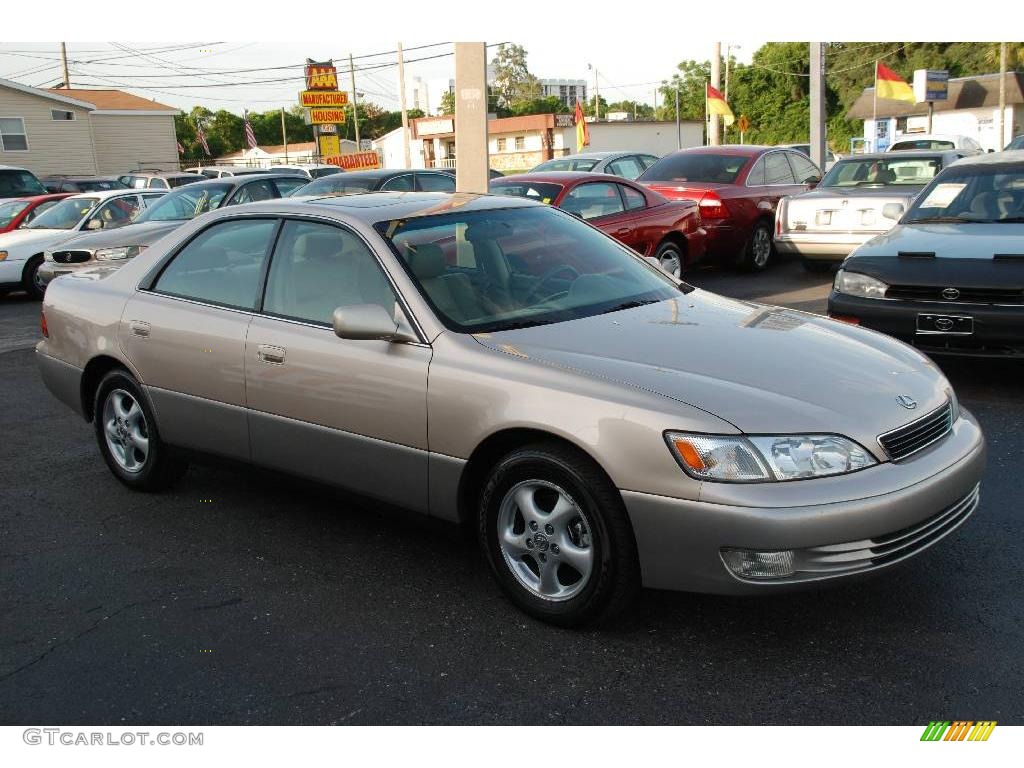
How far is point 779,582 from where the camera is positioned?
10.6 ft

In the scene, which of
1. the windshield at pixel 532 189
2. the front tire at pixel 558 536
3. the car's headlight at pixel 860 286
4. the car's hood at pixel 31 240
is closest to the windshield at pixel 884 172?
the windshield at pixel 532 189

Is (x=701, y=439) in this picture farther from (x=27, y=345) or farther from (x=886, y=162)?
(x=886, y=162)

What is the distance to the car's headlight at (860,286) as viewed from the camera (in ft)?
22.5

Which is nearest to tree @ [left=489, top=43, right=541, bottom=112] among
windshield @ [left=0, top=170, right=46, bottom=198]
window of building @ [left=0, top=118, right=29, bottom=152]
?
window of building @ [left=0, top=118, right=29, bottom=152]

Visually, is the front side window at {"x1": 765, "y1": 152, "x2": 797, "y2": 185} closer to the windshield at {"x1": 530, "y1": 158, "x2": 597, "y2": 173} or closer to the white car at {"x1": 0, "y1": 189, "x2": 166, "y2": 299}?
the windshield at {"x1": 530, "y1": 158, "x2": 597, "y2": 173}

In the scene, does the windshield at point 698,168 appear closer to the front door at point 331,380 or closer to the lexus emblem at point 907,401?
the front door at point 331,380

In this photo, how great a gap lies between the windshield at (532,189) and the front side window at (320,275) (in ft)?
20.9

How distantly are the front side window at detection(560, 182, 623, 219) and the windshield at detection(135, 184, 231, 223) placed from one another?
4913 mm

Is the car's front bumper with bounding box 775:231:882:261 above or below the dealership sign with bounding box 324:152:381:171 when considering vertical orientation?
below

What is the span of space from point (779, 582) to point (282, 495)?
2913mm

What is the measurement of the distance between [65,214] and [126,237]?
4258 millimetres

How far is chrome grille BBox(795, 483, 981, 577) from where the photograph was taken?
3.21 metres

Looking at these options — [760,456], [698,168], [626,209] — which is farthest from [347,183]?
[760,456]

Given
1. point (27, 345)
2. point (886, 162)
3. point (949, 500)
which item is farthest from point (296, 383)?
point (886, 162)
